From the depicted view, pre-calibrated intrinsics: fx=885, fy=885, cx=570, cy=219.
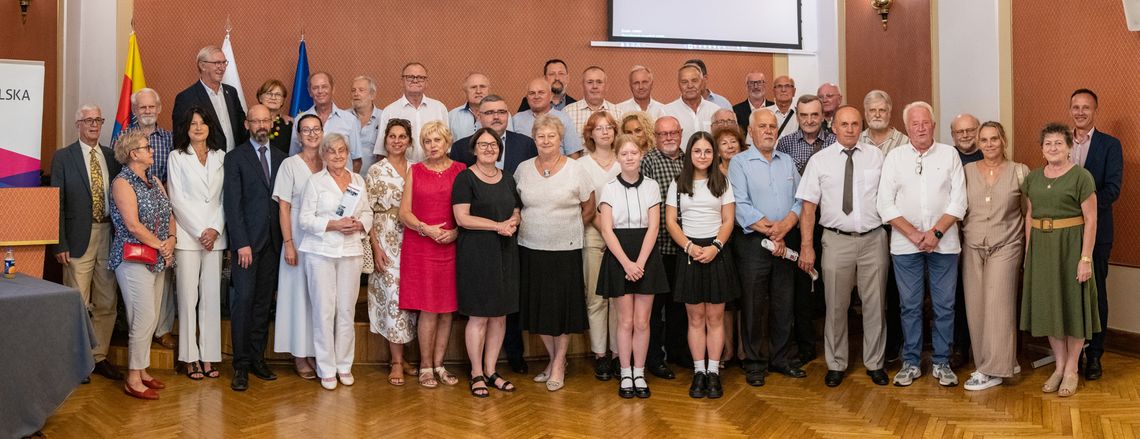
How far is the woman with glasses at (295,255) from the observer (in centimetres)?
491

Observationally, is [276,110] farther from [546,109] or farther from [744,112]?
[744,112]

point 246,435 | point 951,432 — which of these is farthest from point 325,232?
point 951,432

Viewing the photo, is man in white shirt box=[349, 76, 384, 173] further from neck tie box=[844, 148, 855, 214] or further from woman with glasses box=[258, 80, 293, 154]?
neck tie box=[844, 148, 855, 214]

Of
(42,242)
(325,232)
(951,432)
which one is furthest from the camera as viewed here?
(325,232)

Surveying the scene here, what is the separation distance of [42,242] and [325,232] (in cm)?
137

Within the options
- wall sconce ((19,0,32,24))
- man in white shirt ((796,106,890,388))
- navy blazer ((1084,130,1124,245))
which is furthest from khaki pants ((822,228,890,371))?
wall sconce ((19,0,32,24))

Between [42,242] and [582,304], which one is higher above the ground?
[42,242]

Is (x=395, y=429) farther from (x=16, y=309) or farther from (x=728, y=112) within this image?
(x=728, y=112)

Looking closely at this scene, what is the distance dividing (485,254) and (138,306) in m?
1.89

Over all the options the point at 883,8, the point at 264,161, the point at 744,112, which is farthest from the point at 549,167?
the point at 883,8

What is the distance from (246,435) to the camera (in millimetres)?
4000

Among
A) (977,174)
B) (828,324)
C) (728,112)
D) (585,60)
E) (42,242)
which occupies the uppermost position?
(585,60)

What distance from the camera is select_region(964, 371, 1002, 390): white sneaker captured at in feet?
15.6

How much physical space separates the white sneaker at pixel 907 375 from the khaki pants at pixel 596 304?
157cm
